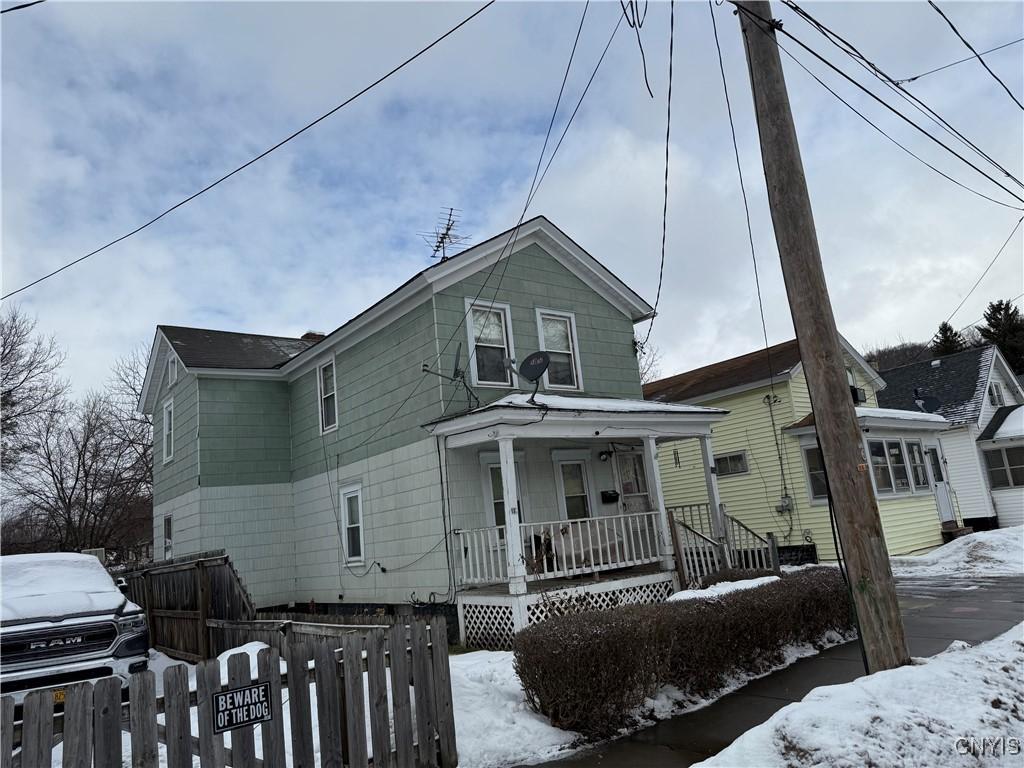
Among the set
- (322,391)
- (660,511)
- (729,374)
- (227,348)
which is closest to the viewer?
(660,511)

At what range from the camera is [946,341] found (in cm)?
4425

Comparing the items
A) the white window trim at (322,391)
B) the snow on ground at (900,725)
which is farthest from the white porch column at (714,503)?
the white window trim at (322,391)

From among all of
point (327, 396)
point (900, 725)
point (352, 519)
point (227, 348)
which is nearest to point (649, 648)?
point (900, 725)

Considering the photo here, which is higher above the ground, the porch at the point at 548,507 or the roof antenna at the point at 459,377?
the roof antenna at the point at 459,377

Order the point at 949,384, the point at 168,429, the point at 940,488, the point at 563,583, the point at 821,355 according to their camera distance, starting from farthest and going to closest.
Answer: the point at 949,384 < the point at 940,488 < the point at 168,429 < the point at 563,583 < the point at 821,355

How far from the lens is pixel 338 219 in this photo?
13.8 metres

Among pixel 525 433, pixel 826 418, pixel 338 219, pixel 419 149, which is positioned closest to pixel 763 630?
pixel 826 418

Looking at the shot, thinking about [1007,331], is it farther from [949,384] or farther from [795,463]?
[795,463]

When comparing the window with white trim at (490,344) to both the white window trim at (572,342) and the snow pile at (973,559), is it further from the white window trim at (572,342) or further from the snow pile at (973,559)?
the snow pile at (973,559)

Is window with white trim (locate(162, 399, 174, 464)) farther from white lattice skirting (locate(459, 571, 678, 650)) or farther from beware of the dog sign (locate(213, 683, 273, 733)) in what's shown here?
beware of the dog sign (locate(213, 683, 273, 733))

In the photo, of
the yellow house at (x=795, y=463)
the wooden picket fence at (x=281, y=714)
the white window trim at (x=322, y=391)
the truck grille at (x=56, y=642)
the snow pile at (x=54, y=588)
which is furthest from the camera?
the yellow house at (x=795, y=463)

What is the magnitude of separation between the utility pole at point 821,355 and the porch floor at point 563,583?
223 inches

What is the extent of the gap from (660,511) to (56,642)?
901 cm

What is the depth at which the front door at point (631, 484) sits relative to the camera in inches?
569
